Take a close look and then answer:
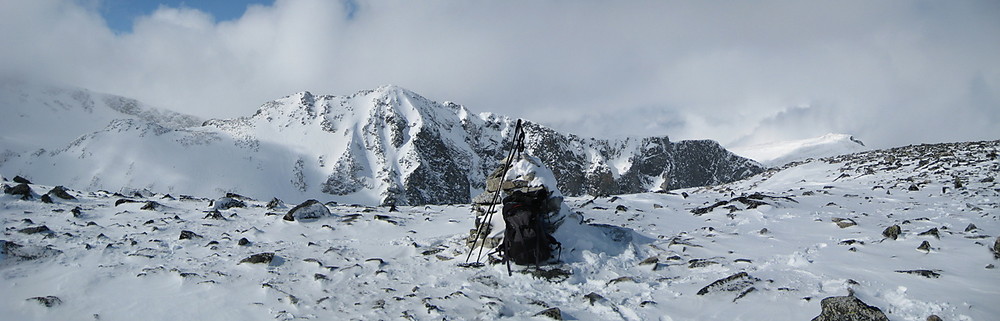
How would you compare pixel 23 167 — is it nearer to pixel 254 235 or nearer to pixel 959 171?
pixel 254 235

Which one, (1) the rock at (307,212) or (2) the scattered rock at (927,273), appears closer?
(2) the scattered rock at (927,273)

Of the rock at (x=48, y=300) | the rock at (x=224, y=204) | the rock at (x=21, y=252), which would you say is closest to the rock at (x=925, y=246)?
the rock at (x=48, y=300)

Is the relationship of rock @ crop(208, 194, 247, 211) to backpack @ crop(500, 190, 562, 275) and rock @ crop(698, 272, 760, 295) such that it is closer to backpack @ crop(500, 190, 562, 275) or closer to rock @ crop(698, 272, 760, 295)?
backpack @ crop(500, 190, 562, 275)

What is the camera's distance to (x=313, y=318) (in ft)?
26.1

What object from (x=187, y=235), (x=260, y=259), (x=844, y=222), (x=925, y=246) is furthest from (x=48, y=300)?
(x=844, y=222)

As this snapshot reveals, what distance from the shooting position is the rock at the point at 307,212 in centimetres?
1596

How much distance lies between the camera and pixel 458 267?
11328 millimetres

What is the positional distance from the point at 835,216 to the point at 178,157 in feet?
666

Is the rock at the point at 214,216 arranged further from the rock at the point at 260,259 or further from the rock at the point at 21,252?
the rock at the point at 260,259

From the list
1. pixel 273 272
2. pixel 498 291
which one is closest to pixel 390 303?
pixel 498 291

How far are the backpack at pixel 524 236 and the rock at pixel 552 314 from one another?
8.64ft

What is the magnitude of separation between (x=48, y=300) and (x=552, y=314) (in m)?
8.24

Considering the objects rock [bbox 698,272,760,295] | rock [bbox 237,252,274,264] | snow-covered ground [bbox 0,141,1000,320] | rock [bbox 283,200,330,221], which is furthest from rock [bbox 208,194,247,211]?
rock [bbox 698,272,760,295]

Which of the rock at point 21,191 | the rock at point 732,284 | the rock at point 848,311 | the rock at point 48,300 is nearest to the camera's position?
the rock at point 848,311
